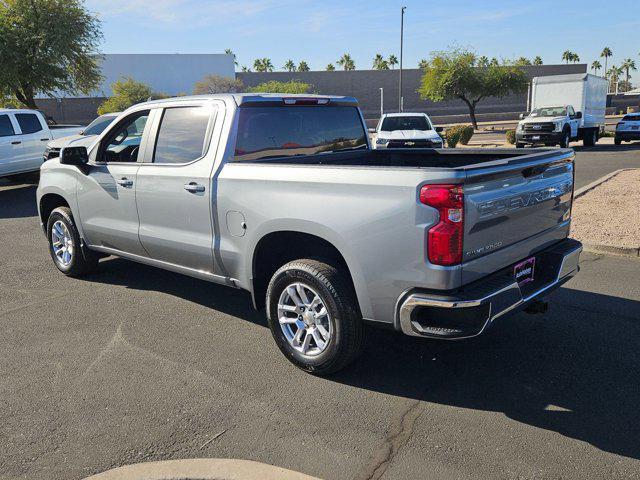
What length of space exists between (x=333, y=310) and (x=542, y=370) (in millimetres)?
1591

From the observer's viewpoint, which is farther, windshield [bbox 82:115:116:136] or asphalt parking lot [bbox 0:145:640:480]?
windshield [bbox 82:115:116:136]

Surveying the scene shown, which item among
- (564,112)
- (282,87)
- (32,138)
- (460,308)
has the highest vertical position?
(282,87)

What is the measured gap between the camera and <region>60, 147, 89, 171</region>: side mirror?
539 centimetres

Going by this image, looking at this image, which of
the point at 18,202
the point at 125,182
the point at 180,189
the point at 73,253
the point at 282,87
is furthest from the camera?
the point at 282,87

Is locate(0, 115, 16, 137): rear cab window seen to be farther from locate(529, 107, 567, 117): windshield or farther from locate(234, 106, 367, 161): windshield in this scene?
locate(529, 107, 567, 117): windshield

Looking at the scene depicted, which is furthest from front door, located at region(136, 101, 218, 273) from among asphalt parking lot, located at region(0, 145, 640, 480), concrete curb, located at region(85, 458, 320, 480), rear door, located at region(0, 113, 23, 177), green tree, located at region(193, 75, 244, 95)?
green tree, located at region(193, 75, 244, 95)

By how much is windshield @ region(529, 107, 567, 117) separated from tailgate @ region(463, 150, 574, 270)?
70.0 ft

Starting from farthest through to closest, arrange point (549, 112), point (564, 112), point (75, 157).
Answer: point (549, 112), point (564, 112), point (75, 157)

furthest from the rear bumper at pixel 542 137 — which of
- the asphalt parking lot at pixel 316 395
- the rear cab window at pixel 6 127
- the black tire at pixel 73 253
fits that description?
the black tire at pixel 73 253

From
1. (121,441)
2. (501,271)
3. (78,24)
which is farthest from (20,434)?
(78,24)

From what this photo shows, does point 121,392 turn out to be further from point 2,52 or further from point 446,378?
point 2,52

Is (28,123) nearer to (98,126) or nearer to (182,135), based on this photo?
(98,126)

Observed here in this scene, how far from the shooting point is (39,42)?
24.1 metres

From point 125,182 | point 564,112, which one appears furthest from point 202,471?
point 564,112
